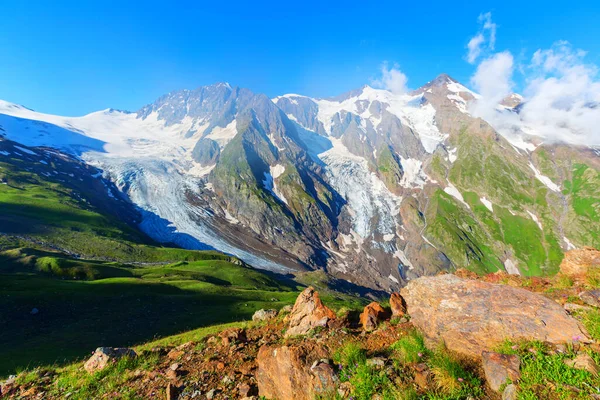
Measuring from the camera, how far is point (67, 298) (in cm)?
5291

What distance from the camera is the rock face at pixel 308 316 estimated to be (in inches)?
559

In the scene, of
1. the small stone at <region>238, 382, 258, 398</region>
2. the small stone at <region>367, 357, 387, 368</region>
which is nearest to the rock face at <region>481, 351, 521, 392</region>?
the small stone at <region>367, 357, 387, 368</region>

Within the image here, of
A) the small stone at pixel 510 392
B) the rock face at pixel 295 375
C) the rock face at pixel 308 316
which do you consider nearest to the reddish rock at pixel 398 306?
the rock face at pixel 308 316

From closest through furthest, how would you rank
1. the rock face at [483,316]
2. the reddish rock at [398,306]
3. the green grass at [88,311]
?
the rock face at [483,316] → the reddish rock at [398,306] → the green grass at [88,311]

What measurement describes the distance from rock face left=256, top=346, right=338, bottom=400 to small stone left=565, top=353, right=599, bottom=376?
19.3 feet

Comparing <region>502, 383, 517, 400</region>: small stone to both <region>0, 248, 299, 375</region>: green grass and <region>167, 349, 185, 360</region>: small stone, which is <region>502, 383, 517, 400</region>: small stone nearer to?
<region>167, 349, 185, 360</region>: small stone

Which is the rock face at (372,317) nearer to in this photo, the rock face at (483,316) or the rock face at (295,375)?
the rock face at (483,316)

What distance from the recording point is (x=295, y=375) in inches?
364

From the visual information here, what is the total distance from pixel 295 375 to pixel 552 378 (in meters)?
6.72

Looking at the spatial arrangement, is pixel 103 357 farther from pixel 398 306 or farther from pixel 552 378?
pixel 552 378

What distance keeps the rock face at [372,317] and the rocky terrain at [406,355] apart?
0.07 metres

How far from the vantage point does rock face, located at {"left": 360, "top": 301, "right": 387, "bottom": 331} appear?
1280 cm

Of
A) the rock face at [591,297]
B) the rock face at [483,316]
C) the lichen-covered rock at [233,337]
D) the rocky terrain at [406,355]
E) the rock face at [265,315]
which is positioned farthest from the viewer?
the rock face at [265,315]

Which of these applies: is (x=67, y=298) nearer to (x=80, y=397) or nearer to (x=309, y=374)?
(x=80, y=397)
